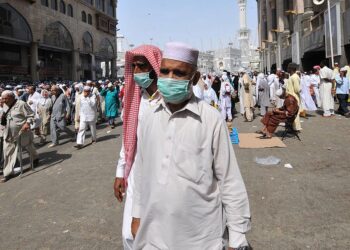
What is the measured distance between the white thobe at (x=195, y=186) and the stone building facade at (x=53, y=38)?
87.3 ft

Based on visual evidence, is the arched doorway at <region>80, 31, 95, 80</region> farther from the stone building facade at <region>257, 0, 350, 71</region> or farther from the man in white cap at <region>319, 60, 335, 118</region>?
the man in white cap at <region>319, 60, 335, 118</region>

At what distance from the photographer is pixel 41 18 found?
3100 centimetres

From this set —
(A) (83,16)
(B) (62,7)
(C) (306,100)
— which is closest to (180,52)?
(C) (306,100)

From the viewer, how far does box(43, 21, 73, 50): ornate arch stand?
3224cm

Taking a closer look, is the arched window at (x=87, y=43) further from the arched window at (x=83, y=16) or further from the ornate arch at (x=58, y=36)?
the ornate arch at (x=58, y=36)

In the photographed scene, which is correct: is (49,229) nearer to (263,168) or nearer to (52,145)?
(263,168)

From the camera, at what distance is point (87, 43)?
1660 inches

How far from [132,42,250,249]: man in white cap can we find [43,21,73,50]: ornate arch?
3208 cm

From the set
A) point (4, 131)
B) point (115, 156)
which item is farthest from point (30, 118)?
point (115, 156)

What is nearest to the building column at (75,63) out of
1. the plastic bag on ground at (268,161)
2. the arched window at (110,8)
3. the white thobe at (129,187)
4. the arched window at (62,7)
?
the arched window at (62,7)

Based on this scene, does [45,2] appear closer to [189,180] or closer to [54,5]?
[54,5]

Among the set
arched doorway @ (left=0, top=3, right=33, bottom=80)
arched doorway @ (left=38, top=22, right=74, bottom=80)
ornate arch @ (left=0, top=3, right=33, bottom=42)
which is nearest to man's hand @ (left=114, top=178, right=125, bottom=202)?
arched doorway @ (left=0, top=3, right=33, bottom=80)

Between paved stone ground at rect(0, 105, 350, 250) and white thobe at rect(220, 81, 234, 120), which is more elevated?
white thobe at rect(220, 81, 234, 120)

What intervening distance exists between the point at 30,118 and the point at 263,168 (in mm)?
4371
